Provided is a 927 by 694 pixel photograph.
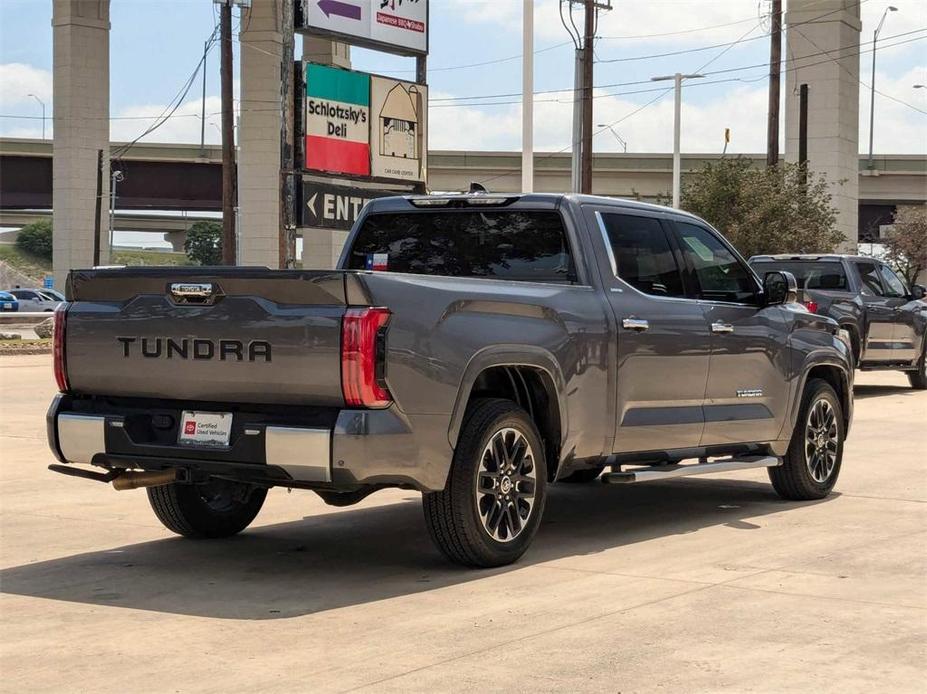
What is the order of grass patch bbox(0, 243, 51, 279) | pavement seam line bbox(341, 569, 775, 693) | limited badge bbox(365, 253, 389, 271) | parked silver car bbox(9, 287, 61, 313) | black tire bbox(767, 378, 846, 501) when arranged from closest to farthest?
pavement seam line bbox(341, 569, 775, 693), limited badge bbox(365, 253, 389, 271), black tire bbox(767, 378, 846, 501), parked silver car bbox(9, 287, 61, 313), grass patch bbox(0, 243, 51, 279)

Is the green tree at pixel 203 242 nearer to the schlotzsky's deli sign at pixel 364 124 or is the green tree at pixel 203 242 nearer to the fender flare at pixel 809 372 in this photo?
the schlotzsky's deli sign at pixel 364 124

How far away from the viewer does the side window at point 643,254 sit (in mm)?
8664

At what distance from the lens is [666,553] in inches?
317

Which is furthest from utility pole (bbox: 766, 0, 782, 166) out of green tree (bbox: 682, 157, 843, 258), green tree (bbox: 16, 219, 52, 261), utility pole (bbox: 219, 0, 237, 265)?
green tree (bbox: 16, 219, 52, 261)

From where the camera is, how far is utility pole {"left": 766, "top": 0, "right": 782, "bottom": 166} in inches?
1697

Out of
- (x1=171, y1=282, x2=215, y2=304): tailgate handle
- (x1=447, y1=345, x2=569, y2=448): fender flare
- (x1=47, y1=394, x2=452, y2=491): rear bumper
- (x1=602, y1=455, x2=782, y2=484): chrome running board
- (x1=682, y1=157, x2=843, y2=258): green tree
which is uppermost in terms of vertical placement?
(x1=682, y1=157, x2=843, y2=258): green tree

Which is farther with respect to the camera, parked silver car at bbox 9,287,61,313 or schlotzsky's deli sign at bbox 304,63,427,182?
parked silver car at bbox 9,287,61,313

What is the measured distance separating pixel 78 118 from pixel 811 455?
55.4 m

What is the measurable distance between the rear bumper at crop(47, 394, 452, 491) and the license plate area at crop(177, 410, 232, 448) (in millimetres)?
33

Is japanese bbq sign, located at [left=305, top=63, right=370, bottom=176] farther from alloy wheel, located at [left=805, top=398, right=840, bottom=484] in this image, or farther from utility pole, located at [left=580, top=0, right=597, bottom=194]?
alloy wheel, located at [left=805, top=398, right=840, bottom=484]

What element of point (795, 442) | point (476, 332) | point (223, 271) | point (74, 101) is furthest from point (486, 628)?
point (74, 101)

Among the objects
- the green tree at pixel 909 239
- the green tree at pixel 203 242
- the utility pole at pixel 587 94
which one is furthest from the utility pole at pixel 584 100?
the green tree at pixel 203 242

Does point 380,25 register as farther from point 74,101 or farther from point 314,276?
point 74,101

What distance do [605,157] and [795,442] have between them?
68.9 metres
